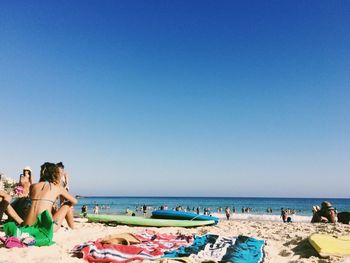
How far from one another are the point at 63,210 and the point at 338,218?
12.2 metres

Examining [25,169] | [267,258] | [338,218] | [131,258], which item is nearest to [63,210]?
[131,258]

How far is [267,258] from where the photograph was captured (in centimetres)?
504

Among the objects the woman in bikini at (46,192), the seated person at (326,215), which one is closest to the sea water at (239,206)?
the seated person at (326,215)

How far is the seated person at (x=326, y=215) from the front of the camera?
42.0 ft

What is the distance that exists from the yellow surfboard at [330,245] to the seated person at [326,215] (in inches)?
323

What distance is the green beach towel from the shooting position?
474 centimetres

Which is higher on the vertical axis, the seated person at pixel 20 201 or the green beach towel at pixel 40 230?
the seated person at pixel 20 201

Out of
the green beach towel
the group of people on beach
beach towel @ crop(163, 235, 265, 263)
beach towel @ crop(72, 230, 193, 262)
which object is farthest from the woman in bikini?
beach towel @ crop(163, 235, 265, 263)

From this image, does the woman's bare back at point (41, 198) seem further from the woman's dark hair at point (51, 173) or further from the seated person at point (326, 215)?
the seated person at point (326, 215)

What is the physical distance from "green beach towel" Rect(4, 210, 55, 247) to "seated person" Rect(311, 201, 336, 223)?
11432 mm

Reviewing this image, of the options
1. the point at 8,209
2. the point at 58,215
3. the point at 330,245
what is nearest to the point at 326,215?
the point at 330,245

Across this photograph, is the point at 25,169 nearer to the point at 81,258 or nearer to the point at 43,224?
the point at 43,224

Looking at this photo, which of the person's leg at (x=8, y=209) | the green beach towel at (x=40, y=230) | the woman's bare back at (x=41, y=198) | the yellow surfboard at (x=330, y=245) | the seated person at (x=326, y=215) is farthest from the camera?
the seated person at (x=326, y=215)

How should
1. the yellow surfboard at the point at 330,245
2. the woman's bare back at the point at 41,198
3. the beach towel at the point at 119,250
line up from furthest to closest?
the woman's bare back at the point at 41,198
the yellow surfboard at the point at 330,245
the beach towel at the point at 119,250
